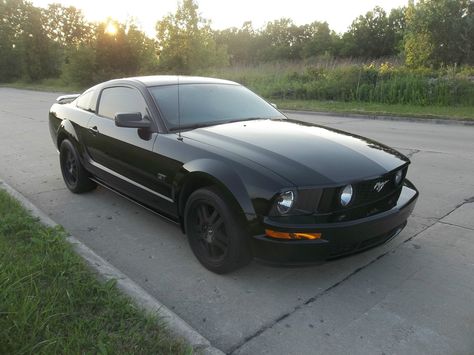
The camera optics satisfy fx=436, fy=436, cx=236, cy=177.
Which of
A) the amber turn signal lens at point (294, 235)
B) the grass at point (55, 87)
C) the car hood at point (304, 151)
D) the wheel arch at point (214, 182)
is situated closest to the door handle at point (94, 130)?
the car hood at point (304, 151)

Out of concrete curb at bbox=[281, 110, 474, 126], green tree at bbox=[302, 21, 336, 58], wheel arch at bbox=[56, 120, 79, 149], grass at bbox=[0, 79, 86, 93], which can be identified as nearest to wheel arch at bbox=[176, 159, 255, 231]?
wheel arch at bbox=[56, 120, 79, 149]

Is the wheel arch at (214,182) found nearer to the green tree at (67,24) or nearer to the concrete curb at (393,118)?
the concrete curb at (393,118)

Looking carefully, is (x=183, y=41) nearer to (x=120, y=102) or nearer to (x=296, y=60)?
(x=296, y=60)

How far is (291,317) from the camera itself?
9.29 feet

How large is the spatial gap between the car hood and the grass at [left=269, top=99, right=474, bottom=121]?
1069 cm

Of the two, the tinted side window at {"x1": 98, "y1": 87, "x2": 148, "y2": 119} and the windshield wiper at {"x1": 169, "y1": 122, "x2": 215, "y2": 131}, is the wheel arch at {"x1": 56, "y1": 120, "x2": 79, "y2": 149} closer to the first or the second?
the tinted side window at {"x1": 98, "y1": 87, "x2": 148, "y2": 119}

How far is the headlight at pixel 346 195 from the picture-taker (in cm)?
293

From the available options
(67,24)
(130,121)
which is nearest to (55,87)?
(67,24)

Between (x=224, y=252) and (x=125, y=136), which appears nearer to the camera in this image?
(x=224, y=252)

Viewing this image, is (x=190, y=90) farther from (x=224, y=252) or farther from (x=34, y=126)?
(x=34, y=126)

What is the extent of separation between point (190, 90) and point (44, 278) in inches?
86.3

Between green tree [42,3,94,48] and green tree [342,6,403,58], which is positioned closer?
green tree [42,3,94,48]

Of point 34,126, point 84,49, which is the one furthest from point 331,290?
point 84,49

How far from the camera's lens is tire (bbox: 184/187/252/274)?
10.1ft
